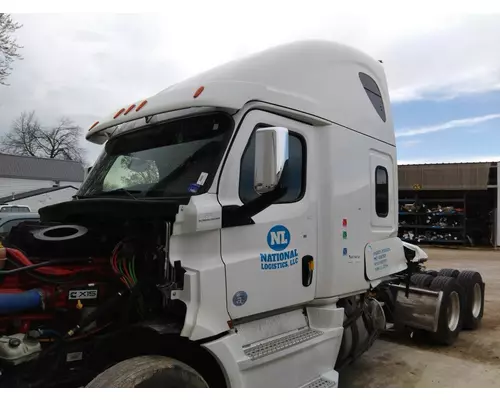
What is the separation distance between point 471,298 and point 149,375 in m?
6.17

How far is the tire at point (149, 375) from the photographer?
273cm

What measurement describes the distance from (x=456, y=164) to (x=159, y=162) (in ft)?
68.6

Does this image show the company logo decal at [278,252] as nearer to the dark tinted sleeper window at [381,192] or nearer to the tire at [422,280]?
the dark tinted sleeper window at [381,192]

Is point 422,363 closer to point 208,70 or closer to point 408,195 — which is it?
point 208,70

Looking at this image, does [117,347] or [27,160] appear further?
[27,160]

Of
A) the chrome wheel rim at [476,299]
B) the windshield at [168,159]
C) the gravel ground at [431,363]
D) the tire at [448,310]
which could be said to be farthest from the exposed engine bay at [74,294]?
the chrome wheel rim at [476,299]

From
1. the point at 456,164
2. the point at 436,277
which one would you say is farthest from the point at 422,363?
the point at 456,164

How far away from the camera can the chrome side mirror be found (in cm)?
304

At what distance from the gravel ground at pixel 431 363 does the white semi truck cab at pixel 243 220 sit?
76 cm

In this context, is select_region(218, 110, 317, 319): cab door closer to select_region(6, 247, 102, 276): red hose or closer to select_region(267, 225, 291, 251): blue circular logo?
select_region(267, 225, 291, 251): blue circular logo

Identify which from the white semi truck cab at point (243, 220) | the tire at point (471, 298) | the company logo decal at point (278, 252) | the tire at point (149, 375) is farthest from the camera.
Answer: the tire at point (471, 298)

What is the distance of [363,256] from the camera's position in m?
4.69

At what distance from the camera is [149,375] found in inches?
110

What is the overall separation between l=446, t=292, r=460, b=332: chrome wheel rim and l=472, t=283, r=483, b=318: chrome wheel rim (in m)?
0.84
